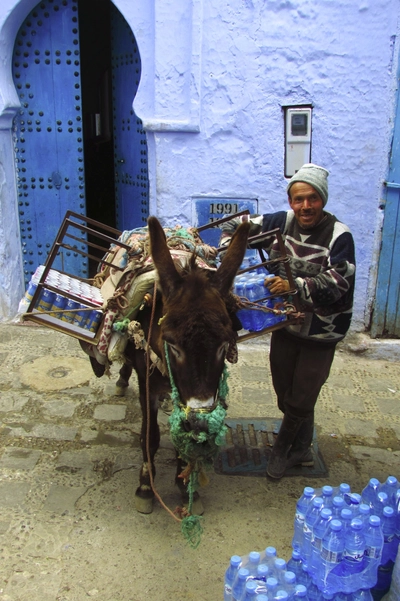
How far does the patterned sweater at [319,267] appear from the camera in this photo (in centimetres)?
283

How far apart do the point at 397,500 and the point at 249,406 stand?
2.15 m

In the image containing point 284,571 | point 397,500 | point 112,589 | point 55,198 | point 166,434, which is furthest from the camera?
point 55,198

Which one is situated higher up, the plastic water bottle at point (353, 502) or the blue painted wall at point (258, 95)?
the blue painted wall at point (258, 95)

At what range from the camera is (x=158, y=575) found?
2.69 m

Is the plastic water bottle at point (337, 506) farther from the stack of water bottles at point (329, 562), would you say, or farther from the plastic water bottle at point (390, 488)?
the plastic water bottle at point (390, 488)

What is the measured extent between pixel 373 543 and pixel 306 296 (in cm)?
126

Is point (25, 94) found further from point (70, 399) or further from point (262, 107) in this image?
point (70, 399)

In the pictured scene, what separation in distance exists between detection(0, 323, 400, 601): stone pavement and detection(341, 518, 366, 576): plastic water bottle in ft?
3.01

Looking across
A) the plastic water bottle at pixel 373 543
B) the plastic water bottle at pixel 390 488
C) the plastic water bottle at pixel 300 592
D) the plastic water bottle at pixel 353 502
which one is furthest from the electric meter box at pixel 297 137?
the plastic water bottle at pixel 300 592

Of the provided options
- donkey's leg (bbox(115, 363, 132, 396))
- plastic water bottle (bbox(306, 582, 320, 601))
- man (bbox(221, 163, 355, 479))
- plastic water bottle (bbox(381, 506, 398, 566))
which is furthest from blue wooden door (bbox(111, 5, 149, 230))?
plastic water bottle (bbox(306, 582, 320, 601))

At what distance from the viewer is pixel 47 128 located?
18.0 feet

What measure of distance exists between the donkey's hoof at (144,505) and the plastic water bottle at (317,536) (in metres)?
1.31

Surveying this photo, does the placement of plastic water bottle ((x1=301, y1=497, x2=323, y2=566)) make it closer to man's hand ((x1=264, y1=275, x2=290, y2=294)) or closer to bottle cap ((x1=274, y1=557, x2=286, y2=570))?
bottle cap ((x1=274, y1=557, x2=286, y2=570))

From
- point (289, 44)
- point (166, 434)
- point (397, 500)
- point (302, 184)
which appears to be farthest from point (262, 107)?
point (397, 500)
